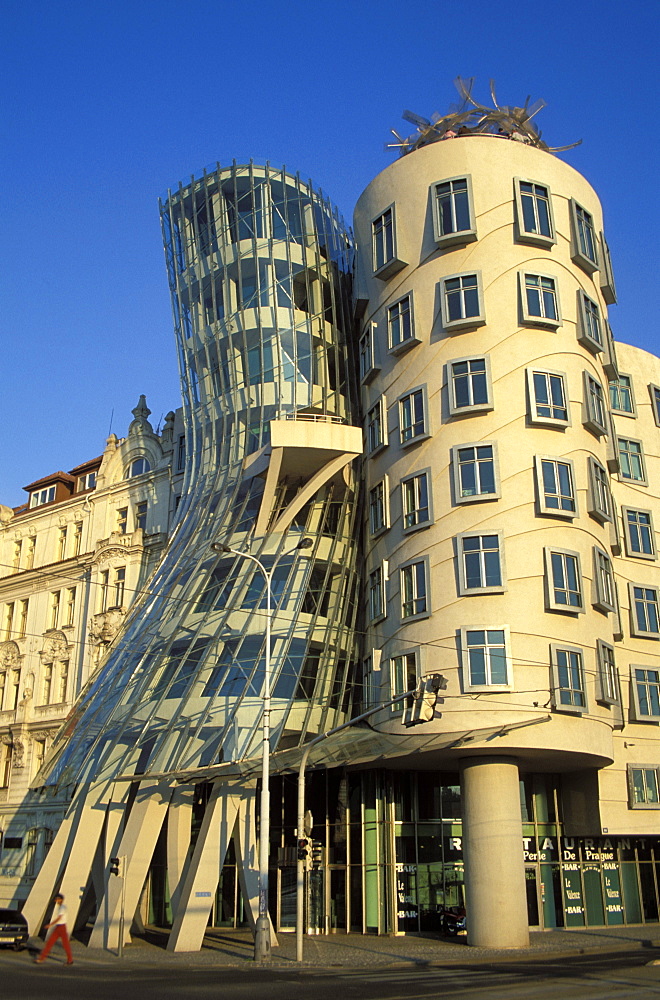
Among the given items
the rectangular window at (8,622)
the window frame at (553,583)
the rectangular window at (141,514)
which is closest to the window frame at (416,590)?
the window frame at (553,583)

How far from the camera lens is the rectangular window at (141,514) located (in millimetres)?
58531

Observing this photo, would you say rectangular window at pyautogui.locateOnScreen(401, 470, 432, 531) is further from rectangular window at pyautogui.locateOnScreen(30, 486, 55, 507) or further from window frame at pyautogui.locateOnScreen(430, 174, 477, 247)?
rectangular window at pyautogui.locateOnScreen(30, 486, 55, 507)

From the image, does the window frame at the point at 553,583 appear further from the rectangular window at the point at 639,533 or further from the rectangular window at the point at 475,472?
the rectangular window at the point at 639,533

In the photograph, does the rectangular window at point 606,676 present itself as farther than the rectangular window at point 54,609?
No

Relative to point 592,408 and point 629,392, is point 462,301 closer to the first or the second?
point 592,408

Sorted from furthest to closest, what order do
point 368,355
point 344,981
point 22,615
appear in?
point 22,615, point 368,355, point 344,981

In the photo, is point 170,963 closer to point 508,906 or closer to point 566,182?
point 508,906

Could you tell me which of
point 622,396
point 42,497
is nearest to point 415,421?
point 622,396

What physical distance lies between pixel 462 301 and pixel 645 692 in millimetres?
19042

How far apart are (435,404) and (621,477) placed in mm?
12818

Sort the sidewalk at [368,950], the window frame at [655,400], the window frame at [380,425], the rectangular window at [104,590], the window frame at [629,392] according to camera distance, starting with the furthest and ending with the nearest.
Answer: the rectangular window at [104,590] < the window frame at [655,400] < the window frame at [629,392] < the window frame at [380,425] < the sidewalk at [368,950]

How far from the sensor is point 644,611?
146ft

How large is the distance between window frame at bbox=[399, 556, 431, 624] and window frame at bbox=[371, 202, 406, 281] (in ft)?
44.1

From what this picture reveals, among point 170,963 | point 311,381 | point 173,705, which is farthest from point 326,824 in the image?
point 311,381
